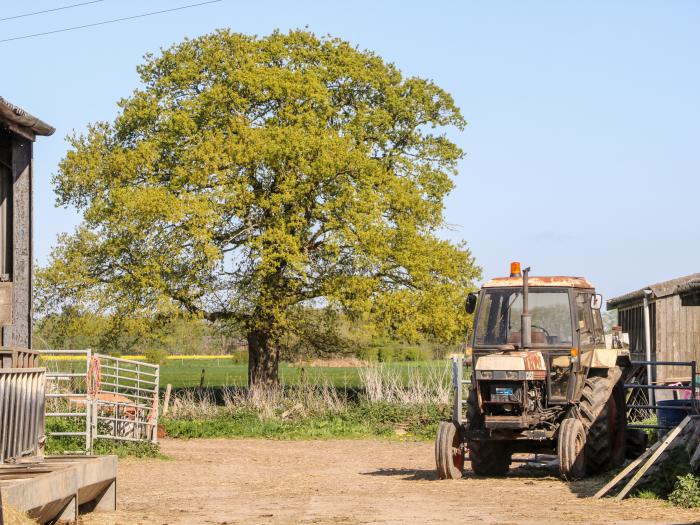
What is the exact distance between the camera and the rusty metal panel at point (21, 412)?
36.6 ft

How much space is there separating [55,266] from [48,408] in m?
10.5

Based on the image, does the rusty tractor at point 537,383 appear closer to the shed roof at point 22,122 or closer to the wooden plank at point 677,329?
the shed roof at point 22,122

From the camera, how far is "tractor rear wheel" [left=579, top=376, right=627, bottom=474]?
15.9m

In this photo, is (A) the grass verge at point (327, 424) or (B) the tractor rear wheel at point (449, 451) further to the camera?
(A) the grass verge at point (327, 424)

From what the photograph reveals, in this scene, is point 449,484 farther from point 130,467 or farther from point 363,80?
point 363,80

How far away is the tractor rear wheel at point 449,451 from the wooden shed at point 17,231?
19.5ft

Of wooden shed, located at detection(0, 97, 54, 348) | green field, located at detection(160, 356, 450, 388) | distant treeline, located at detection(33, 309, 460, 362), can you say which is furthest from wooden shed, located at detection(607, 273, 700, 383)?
wooden shed, located at detection(0, 97, 54, 348)

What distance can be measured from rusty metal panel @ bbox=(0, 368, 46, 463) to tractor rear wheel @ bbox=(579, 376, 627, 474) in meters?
7.23

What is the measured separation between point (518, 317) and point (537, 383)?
43.6 inches

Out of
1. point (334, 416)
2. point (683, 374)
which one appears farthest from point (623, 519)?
point (334, 416)

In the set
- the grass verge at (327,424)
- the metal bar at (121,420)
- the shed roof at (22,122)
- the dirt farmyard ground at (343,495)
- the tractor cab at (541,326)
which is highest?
the shed roof at (22,122)

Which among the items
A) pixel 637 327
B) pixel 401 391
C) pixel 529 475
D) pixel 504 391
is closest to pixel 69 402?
pixel 529 475

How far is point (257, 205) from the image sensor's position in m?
33.3

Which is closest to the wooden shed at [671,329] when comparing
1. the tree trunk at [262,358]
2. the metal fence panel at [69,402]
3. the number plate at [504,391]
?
the number plate at [504,391]
